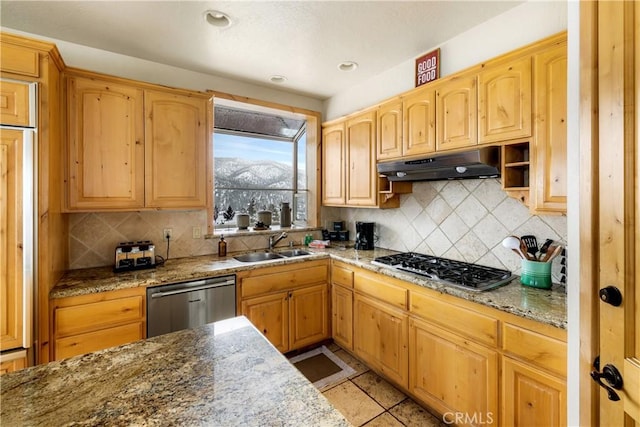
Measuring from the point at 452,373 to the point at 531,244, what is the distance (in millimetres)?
943

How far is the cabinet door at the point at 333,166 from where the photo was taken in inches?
122

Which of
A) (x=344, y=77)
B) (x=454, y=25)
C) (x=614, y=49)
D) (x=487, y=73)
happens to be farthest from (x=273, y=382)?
(x=344, y=77)

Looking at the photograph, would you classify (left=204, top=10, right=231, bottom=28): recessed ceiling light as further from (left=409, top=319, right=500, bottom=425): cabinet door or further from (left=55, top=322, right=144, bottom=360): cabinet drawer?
(left=409, top=319, right=500, bottom=425): cabinet door

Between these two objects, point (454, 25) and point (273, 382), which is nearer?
point (273, 382)

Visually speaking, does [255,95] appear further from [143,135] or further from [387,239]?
[387,239]

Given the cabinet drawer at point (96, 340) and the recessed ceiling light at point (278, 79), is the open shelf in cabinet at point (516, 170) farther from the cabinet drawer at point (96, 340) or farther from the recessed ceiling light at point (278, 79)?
the cabinet drawer at point (96, 340)

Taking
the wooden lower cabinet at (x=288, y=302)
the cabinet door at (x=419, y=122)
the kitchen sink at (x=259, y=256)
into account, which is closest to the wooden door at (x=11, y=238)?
the wooden lower cabinet at (x=288, y=302)

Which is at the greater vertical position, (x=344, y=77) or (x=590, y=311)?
(x=344, y=77)

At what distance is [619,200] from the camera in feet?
2.96

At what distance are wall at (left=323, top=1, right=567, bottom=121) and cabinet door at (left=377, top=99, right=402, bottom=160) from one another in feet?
0.96

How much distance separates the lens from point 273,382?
838mm

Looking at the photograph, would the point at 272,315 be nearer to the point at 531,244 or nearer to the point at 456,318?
the point at 456,318

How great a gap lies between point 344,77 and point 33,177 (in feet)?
8.34

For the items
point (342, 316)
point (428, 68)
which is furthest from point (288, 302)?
point (428, 68)
